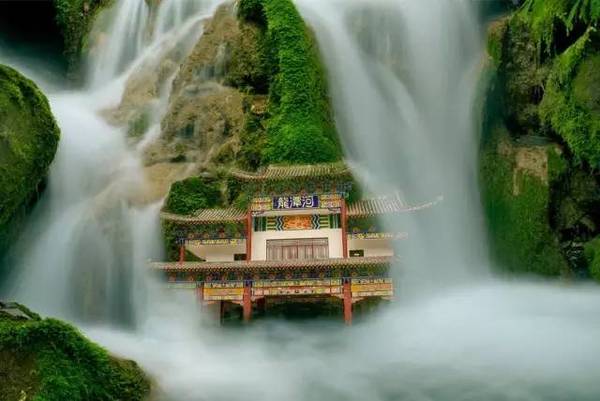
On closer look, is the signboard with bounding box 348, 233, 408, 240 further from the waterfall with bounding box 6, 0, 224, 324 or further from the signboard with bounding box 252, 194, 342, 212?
the waterfall with bounding box 6, 0, 224, 324

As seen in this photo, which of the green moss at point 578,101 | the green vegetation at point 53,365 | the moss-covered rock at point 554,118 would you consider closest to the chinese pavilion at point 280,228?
the moss-covered rock at point 554,118

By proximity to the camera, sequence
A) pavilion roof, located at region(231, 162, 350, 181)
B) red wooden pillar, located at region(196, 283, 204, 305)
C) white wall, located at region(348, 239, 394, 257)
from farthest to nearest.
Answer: white wall, located at region(348, 239, 394, 257), pavilion roof, located at region(231, 162, 350, 181), red wooden pillar, located at region(196, 283, 204, 305)

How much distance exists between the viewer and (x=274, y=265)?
13055 millimetres

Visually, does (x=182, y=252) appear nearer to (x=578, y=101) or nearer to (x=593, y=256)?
(x=593, y=256)

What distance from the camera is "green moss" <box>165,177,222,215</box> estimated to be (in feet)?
49.8

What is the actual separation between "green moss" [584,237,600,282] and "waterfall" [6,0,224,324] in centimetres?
1189

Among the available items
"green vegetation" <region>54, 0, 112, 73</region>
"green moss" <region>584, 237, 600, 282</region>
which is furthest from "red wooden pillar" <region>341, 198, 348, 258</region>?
"green vegetation" <region>54, 0, 112, 73</region>

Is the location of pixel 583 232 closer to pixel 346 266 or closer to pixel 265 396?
pixel 346 266

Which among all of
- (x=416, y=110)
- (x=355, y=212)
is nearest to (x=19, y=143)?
(x=355, y=212)

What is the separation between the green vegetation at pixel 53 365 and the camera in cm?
748

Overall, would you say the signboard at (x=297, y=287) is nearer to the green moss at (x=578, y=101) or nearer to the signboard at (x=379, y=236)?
the signboard at (x=379, y=236)

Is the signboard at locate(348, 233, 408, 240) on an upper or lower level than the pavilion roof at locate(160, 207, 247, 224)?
lower

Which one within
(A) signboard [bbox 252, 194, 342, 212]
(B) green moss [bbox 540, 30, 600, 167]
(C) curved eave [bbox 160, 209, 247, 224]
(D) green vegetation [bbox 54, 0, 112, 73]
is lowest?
(C) curved eave [bbox 160, 209, 247, 224]

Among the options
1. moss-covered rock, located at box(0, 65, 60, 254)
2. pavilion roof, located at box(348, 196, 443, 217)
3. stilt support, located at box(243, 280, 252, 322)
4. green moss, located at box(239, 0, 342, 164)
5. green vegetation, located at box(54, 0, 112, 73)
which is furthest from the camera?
green vegetation, located at box(54, 0, 112, 73)
